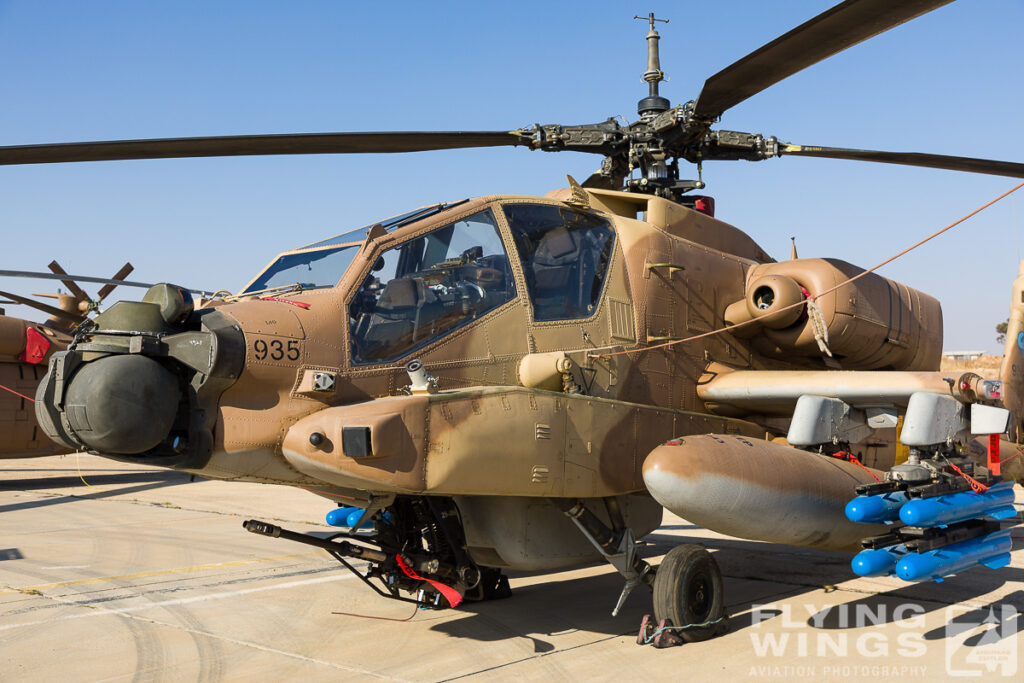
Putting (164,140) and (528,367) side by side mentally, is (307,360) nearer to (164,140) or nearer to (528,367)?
(528,367)

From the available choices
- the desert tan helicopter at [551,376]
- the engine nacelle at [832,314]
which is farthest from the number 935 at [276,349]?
the engine nacelle at [832,314]

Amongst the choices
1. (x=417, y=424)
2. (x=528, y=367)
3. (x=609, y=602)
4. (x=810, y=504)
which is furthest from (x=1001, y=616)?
(x=417, y=424)

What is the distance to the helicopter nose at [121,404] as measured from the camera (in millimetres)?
4535

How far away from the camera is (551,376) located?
588 cm

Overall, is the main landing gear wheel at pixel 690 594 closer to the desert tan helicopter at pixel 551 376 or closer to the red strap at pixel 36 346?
the desert tan helicopter at pixel 551 376

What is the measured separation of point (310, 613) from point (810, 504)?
406cm

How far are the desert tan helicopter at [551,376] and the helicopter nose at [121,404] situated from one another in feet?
0.04

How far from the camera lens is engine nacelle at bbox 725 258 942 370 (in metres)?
7.46

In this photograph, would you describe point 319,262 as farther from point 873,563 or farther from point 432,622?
point 873,563

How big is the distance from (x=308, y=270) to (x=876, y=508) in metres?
4.16

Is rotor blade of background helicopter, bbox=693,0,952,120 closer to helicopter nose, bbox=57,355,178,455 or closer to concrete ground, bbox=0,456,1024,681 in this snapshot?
concrete ground, bbox=0,456,1024,681

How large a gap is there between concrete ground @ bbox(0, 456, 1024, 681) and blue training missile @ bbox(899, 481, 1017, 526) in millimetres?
855

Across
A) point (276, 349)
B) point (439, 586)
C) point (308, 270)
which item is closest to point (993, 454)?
point (439, 586)

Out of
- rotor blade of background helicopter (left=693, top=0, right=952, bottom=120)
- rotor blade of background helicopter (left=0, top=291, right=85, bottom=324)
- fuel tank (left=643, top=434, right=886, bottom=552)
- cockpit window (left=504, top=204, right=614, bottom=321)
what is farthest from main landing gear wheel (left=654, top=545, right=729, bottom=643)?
rotor blade of background helicopter (left=0, top=291, right=85, bottom=324)
